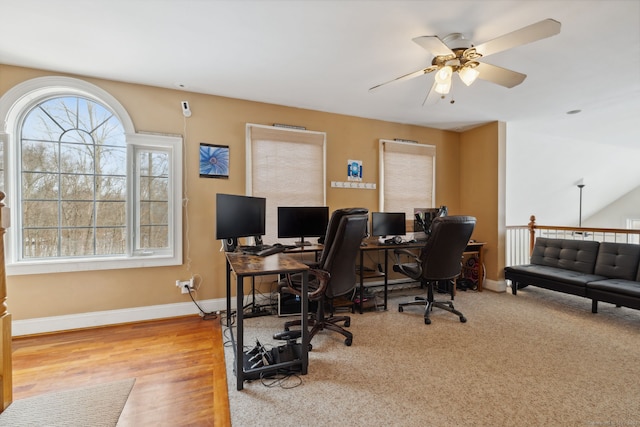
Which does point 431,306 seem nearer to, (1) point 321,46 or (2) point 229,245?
(2) point 229,245

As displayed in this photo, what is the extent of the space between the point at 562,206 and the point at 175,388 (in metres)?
7.60

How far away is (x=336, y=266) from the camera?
7.50 feet

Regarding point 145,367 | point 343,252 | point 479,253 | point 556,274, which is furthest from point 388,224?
point 145,367

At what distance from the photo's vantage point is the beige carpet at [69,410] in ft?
3.95

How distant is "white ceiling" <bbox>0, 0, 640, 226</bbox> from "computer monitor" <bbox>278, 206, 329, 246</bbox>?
1.36 m

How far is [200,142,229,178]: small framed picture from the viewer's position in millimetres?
3121

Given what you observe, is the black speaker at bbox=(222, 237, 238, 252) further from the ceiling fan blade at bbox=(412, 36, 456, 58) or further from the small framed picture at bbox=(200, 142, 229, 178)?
the ceiling fan blade at bbox=(412, 36, 456, 58)

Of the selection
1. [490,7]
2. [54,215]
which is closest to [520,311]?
[490,7]

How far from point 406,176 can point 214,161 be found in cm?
281

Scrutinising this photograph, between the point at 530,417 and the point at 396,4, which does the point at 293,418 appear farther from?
the point at 396,4

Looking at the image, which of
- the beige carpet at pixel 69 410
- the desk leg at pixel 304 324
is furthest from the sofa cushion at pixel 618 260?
the beige carpet at pixel 69 410

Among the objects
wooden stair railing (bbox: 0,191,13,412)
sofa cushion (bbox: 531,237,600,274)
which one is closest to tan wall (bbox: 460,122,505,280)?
sofa cushion (bbox: 531,237,600,274)

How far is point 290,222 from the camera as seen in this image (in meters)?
3.31

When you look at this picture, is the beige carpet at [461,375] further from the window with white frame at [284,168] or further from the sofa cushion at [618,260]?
the window with white frame at [284,168]
